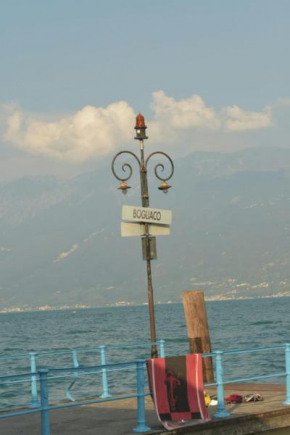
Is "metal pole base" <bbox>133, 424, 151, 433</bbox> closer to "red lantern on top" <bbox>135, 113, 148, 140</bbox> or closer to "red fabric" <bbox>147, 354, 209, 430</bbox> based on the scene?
"red fabric" <bbox>147, 354, 209, 430</bbox>

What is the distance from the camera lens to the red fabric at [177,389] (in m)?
13.5

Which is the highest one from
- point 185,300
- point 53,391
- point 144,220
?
point 144,220

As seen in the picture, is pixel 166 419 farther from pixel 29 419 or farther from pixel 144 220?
pixel 144 220

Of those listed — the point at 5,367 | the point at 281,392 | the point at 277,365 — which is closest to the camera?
the point at 281,392

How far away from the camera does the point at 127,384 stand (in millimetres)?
33781

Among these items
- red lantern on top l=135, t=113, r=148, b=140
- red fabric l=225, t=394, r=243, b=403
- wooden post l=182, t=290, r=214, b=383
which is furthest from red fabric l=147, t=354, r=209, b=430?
red lantern on top l=135, t=113, r=148, b=140

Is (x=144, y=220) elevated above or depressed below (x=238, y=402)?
above

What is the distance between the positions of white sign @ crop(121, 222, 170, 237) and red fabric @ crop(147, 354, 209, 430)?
17.8ft

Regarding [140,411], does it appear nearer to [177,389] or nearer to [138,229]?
[177,389]

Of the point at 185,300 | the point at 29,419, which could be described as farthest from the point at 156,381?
the point at 185,300

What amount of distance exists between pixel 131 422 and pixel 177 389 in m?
1.15

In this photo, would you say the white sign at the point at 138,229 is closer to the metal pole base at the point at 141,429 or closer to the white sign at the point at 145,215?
the white sign at the point at 145,215

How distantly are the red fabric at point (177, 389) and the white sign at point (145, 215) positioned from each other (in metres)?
5.25

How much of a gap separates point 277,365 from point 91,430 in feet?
101
